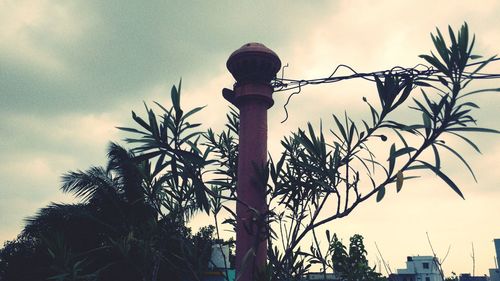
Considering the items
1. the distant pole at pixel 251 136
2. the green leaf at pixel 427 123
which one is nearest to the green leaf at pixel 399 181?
the green leaf at pixel 427 123

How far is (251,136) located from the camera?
4.45 meters

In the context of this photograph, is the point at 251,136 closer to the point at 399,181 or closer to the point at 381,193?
the point at 381,193

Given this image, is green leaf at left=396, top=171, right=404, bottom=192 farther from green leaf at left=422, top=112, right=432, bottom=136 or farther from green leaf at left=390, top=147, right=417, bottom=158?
green leaf at left=422, top=112, right=432, bottom=136

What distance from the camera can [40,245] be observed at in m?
11.3

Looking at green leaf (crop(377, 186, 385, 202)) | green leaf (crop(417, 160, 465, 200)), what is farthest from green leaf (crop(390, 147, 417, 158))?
green leaf (crop(377, 186, 385, 202))

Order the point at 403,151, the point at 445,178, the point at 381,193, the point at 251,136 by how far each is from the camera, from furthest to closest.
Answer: the point at 251,136, the point at 381,193, the point at 403,151, the point at 445,178

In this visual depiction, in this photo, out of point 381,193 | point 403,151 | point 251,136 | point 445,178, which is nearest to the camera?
point 445,178

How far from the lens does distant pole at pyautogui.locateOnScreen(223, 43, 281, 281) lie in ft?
13.5

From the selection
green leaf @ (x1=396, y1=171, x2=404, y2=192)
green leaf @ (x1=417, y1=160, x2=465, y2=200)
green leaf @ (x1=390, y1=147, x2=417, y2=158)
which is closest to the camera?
green leaf @ (x1=417, y1=160, x2=465, y2=200)

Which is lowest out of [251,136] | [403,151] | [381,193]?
[381,193]

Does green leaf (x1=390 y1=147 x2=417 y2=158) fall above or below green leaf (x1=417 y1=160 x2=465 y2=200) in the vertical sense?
above

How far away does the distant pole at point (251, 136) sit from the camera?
4.12 m

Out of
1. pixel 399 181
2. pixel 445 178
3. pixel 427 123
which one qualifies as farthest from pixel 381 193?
pixel 427 123

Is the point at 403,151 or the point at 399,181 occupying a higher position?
the point at 403,151
